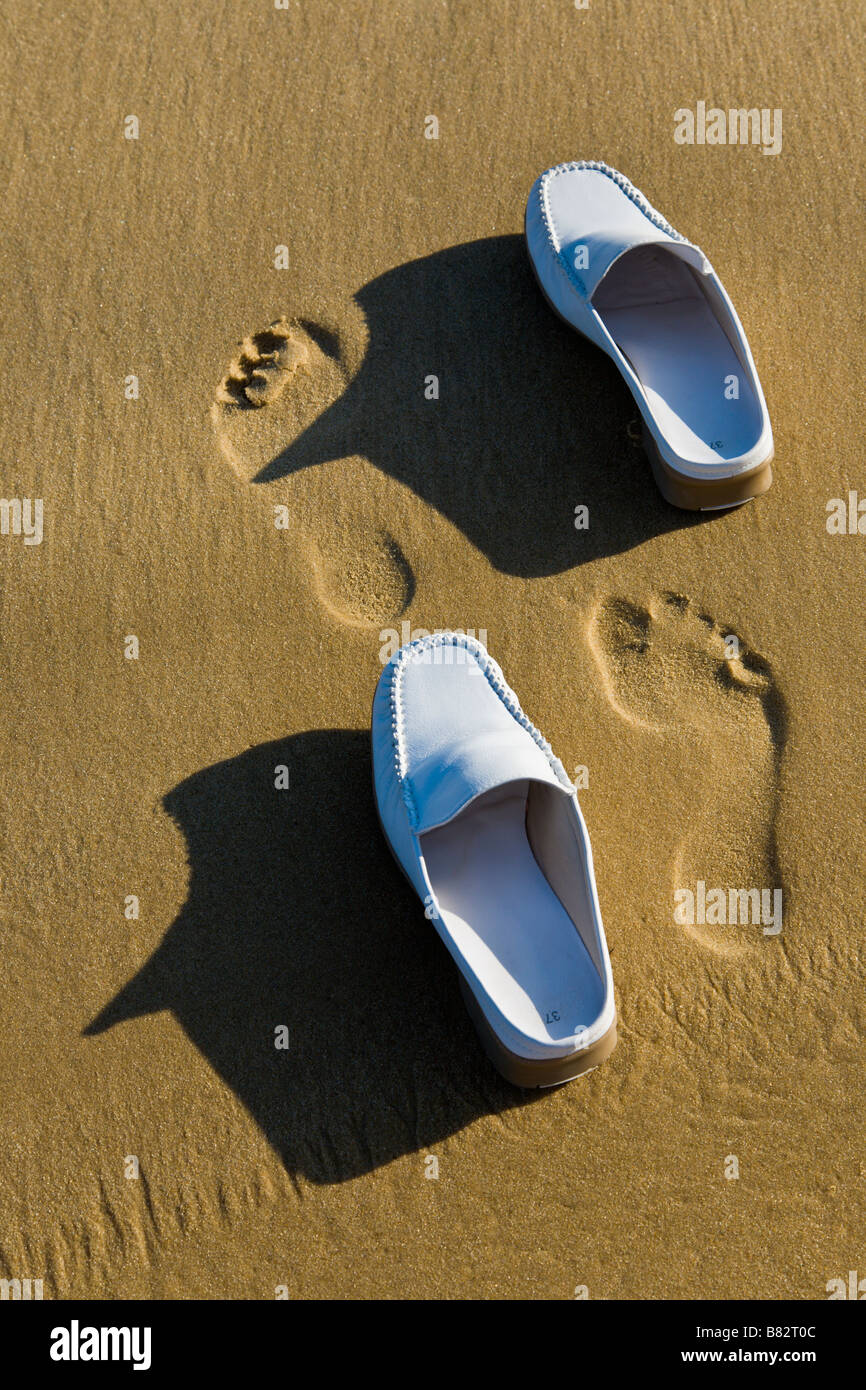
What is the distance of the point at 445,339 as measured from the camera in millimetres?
3924

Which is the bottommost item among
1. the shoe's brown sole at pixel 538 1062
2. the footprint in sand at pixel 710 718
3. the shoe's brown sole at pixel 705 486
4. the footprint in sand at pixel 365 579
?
the shoe's brown sole at pixel 538 1062

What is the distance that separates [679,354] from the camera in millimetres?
3832

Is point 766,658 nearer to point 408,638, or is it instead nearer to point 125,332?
point 408,638

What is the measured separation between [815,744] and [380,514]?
151 centimetres

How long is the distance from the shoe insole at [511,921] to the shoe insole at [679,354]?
1293 mm

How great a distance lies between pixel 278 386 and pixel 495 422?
0.73 meters

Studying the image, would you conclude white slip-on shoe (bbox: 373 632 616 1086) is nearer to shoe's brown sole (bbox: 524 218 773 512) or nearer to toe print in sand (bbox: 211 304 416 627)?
toe print in sand (bbox: 211 304 416 627)

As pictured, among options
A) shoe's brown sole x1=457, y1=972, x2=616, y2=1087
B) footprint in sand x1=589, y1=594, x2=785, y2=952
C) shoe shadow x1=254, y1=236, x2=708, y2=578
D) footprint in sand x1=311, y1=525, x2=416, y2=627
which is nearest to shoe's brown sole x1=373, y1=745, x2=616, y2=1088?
shoe's brown sole x1=457, y1=972, x2=616, y2=1087

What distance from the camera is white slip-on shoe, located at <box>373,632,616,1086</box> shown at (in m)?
3.06

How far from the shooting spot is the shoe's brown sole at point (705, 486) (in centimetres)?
360

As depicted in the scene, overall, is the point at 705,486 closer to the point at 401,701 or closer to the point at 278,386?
the point at 401,701

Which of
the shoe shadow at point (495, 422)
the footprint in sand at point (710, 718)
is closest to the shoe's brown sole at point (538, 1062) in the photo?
the footprint in sand at point (710, 718)

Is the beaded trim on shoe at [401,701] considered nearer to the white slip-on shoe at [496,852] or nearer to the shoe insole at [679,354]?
the white slip-on shoe at [496,852]

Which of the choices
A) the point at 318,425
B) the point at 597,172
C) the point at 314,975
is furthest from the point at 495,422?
the point at 314,975
